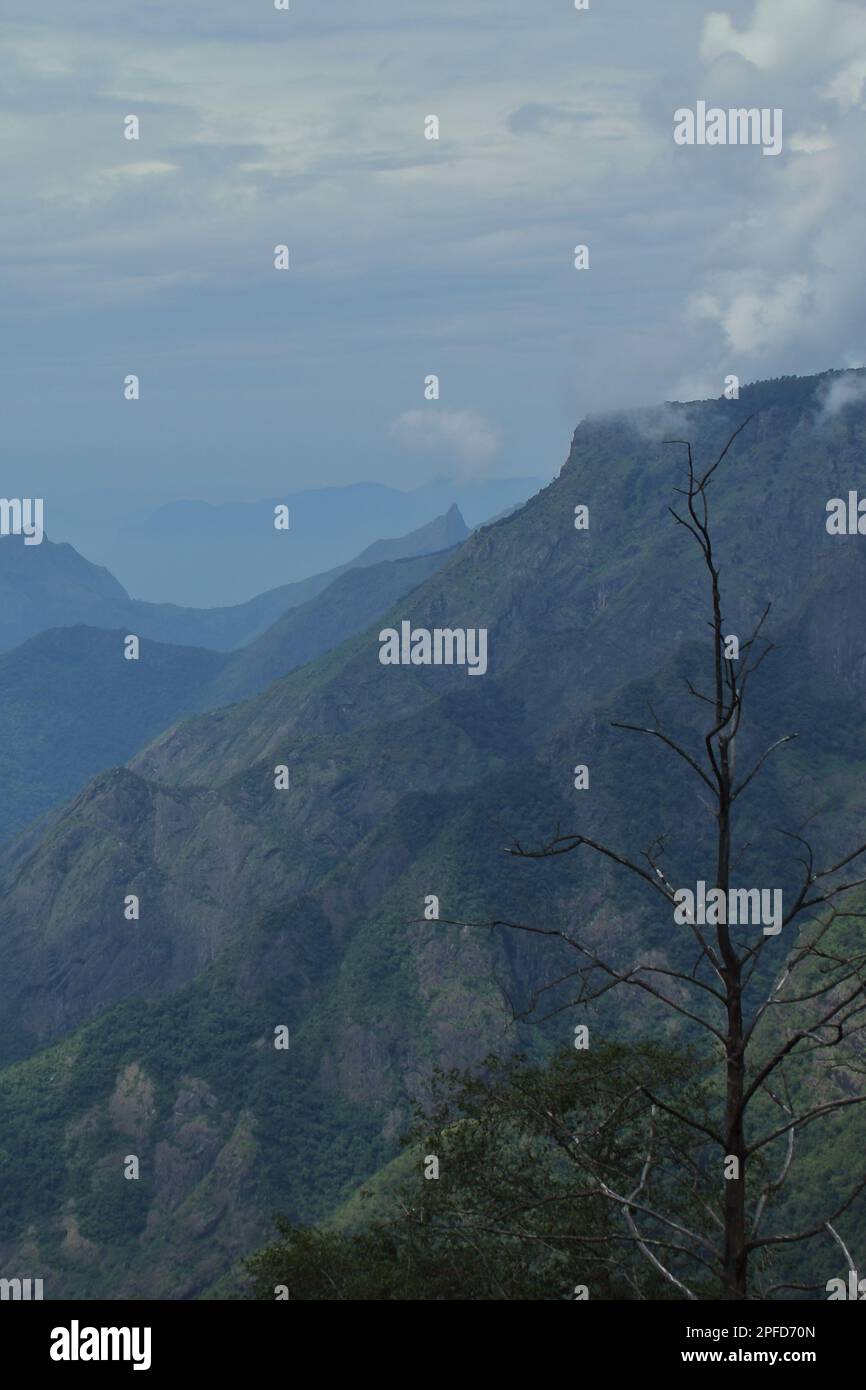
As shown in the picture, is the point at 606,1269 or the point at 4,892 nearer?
the point at 606,1269

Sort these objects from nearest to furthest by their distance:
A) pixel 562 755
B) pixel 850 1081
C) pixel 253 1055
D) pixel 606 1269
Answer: pixel 606 1269 → pixel 850 1081 → pixel 253 1055 → pixel 562 755

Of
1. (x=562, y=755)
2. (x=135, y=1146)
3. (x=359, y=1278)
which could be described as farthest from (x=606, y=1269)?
(x=562, y=755)

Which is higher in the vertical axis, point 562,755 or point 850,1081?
point 562,755
